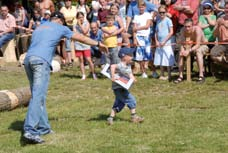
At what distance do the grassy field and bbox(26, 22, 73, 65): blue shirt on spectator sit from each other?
125 cm

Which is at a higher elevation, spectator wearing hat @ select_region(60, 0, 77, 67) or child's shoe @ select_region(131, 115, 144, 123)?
spectator wearing hat @ select_region(60, 0, 77, 67)

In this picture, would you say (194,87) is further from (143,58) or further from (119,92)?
(119,92)

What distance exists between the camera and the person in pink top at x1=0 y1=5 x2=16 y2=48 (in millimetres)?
16109

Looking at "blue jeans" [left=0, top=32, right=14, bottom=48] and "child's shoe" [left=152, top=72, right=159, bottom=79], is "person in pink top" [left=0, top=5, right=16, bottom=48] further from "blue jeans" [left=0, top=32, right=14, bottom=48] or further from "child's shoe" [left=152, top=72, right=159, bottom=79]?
"child's shoe" [left=152, top=72, right=159, bottom=79]

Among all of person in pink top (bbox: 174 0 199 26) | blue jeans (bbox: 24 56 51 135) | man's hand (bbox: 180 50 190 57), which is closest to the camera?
blue jeans (bbox: 24 56 51 135)

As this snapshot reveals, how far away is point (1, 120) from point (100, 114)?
5.52 ft

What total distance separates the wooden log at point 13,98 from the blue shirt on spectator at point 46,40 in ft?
7.88

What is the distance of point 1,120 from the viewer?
9414 mm

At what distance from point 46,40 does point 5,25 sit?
862 centimetres

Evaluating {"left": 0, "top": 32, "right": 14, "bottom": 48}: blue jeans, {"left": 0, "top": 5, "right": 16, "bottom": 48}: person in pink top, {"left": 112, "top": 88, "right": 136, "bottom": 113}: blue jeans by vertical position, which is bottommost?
{"left": 112, "top": 88, "right": 136, "bottom": 113}: blue jeans

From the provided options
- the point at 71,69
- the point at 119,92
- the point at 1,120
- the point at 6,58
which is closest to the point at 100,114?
the point at 119,92

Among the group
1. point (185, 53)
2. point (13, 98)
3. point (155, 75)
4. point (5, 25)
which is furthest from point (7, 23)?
point (13, 98)

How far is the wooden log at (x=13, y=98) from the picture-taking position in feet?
32.9

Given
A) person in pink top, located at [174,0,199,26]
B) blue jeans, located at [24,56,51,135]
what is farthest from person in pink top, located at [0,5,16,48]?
blue jeans, located at [24,56,51,135]
